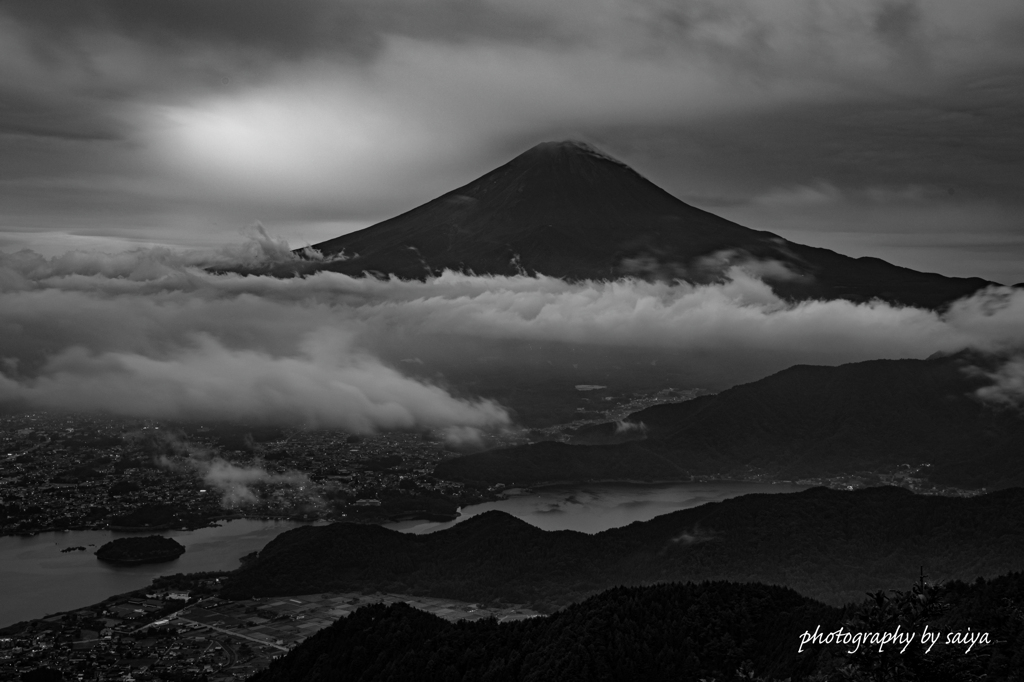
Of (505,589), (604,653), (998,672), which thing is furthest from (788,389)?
(998,672)

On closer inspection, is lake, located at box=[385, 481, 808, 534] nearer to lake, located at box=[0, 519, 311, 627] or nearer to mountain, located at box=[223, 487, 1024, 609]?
lake, located at box=[0, 519, 311, 627]

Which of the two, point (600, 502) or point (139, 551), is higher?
point (139, 551)

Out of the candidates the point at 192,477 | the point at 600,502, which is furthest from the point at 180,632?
the point at 600,502

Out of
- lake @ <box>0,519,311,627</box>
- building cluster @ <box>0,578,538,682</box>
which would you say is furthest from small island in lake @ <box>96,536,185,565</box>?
building cluster @ <box>0,578,538,682</box>

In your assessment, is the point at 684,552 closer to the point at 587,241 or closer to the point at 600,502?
the point at 600,502

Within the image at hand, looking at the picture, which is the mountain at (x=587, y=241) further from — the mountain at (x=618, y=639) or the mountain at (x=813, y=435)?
the mountain at (x=618, y=639)

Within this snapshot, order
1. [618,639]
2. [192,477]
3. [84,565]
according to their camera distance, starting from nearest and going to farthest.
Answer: [618,639] < [84,565] < [192,477]

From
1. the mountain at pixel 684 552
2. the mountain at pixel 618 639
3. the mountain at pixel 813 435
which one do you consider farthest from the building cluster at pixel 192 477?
the mountain at pixel 618 639

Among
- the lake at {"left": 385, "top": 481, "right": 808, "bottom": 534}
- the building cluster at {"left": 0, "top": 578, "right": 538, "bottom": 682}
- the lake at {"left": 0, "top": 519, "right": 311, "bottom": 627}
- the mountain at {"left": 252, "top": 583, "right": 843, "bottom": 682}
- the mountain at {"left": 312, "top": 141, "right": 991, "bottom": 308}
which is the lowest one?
the lake at {"left": 385, "top": 481, "right": 808, "bottom": 534}
